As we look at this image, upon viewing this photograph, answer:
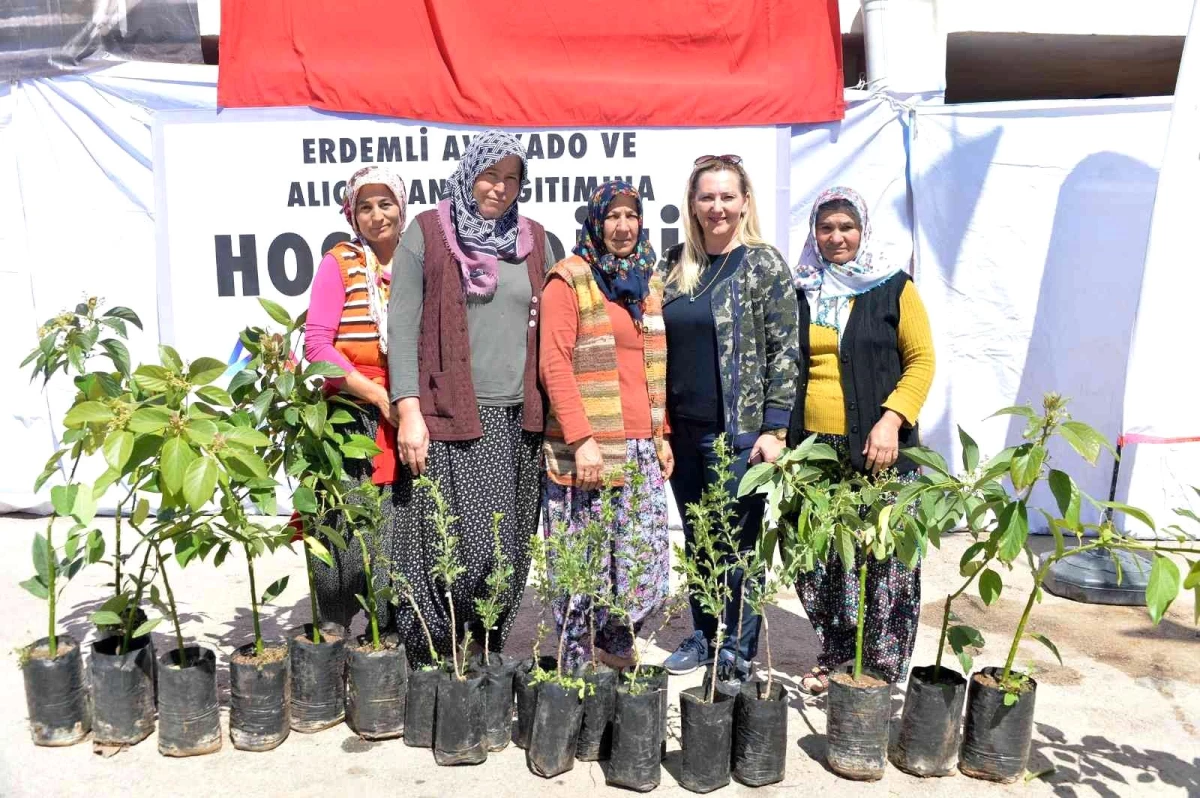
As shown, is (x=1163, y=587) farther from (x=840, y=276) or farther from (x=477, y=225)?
(x=477, y=225)

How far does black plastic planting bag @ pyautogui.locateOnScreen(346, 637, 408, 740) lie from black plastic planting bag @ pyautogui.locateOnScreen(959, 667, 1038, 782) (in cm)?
147

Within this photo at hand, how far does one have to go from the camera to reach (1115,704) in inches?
117

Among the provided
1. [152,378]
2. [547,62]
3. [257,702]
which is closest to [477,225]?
[152,378]

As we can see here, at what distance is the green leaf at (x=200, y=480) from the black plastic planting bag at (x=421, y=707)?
0.77 metres

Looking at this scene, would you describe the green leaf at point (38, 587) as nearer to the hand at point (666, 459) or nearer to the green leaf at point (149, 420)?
the green leaf at point (149, 420)

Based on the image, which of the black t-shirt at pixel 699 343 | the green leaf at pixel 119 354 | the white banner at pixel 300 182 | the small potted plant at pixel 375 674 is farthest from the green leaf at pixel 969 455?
the white banner at pixel 300 182

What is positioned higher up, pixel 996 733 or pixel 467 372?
pixel 467 372

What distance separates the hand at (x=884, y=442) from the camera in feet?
A: 8.76

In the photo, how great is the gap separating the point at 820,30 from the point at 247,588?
3552mm

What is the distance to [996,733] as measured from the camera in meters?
2.41

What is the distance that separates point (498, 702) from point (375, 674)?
1.15 ft

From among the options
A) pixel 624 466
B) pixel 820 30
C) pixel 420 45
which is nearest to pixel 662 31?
pixel 820 30

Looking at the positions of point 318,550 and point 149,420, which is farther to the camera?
point 318,550

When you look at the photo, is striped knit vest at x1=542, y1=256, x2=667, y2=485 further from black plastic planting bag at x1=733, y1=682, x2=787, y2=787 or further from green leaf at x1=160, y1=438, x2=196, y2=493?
green leaf at x1=160, y1=438, x2=196, y2=493
